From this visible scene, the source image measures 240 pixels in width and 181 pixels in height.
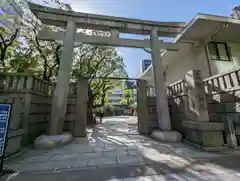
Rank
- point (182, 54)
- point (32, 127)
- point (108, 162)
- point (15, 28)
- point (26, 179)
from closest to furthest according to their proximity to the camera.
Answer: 1. point (26, 179)
2. point (108, 162)
3. point (32, 127)
4. point (15, 28)
5. point (182, 54)

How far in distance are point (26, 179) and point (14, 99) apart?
2.25m

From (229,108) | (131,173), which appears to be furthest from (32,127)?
(229,108)

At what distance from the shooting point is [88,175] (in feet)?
7.06

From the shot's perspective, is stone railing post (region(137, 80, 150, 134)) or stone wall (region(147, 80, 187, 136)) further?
stone railing post (region(137, 80, 150, 134))

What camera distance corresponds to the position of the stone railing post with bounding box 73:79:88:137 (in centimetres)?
507

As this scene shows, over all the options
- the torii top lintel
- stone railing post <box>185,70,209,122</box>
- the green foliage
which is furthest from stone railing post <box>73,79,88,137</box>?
stone railing post <box>185,70,209,122</box>

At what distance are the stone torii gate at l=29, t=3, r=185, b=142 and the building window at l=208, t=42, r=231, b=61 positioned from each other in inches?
79.4

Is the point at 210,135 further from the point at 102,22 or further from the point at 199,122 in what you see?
the point at 102,22

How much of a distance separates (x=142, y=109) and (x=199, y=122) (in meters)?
2.42

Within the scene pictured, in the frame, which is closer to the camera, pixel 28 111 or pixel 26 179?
pixel 26 179

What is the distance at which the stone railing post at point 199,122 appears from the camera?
11.3 feet

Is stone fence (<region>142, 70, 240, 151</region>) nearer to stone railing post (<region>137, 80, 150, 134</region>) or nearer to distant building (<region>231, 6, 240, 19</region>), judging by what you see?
stone railing post (<region>137, 80, 150, 134</region>)

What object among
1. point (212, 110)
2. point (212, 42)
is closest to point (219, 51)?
point (212, 42)

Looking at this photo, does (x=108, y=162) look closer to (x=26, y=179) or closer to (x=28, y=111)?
(x=26, y=179)
